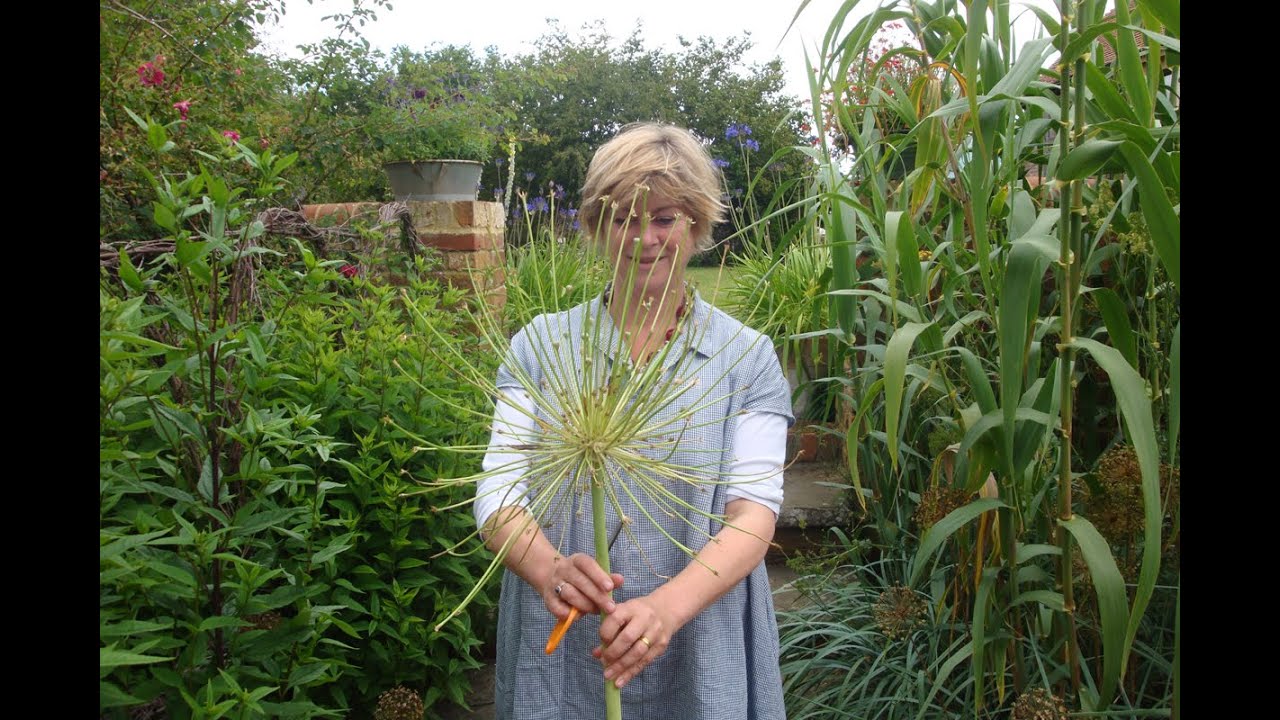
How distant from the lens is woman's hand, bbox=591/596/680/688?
3.61 ft

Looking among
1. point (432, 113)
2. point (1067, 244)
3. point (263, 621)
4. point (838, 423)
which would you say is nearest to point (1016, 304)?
point (1067, 244)

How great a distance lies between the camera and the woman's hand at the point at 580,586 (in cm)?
108

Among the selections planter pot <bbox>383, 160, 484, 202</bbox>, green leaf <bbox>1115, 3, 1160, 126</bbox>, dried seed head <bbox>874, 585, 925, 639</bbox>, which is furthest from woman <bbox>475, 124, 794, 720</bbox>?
planter pot <bbox>383, 160, 484, 202</bbox>

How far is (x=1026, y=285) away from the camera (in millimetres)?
1282

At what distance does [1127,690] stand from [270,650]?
173cm

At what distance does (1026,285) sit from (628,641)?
2.54 ft

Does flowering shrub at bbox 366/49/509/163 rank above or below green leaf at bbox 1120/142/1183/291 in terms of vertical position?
above

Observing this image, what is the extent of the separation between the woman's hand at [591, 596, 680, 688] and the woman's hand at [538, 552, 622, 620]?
24 millimetres

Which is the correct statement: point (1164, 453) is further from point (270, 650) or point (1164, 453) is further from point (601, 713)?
point (270, 650)

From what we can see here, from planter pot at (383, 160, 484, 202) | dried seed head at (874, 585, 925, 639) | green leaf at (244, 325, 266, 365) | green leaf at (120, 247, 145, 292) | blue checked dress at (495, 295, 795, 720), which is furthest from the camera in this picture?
planter pot at (383, 160, 484, 202)

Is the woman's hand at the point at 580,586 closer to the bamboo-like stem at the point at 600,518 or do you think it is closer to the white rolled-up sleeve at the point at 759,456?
the bamboo-like stem at the point at 600,518

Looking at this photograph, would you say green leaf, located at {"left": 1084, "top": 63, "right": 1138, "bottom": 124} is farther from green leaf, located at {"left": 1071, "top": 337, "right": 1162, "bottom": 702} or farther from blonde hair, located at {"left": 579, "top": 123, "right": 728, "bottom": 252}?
blonde hair, located at {"left": 579, "top": 123, "right": 728, "bottom": 252}
